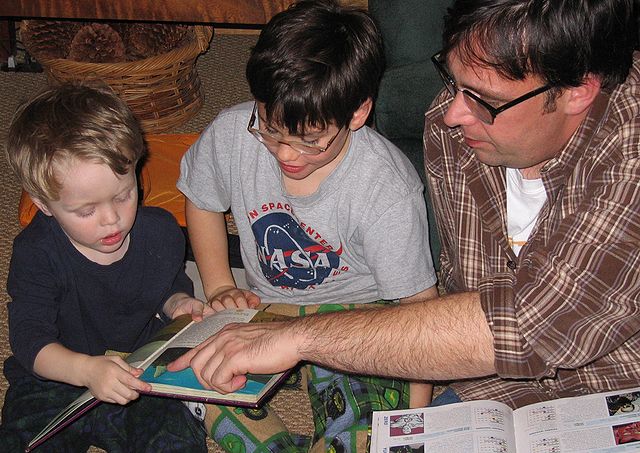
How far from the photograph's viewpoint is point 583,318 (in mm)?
1018

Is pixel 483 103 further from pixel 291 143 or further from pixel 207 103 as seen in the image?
pixel 207 103

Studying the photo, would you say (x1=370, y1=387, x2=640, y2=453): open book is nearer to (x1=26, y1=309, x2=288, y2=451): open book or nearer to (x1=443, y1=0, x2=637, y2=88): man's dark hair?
(x1=26, y1=309, x2=288, y2=451): open book

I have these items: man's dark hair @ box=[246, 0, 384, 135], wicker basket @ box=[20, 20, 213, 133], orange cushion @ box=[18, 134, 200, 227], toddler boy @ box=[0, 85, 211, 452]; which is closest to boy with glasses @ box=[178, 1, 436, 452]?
man's dark hair @ box=[246, 0, 384, 135]

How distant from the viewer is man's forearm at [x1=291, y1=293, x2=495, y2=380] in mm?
1064

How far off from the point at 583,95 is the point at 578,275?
0.26 metres

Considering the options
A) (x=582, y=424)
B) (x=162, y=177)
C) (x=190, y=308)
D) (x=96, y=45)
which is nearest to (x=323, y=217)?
(x=190, y=308)

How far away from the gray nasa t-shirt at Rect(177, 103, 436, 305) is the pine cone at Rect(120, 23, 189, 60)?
3.02 feet

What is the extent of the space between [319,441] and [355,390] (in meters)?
0.10

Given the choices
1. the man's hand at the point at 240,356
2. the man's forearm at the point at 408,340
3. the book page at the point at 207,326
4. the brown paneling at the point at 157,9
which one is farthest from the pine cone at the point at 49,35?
the man's forearm at the point at 408,340

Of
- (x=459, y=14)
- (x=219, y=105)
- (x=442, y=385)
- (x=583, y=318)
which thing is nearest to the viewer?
(x=583, y=318)

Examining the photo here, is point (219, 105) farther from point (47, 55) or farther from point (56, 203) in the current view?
point (56, 203)

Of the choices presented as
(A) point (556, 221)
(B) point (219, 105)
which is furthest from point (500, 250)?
(B) point (219, 105)

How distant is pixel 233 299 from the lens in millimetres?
1466

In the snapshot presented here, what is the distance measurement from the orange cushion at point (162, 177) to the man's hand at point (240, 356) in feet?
2.41
